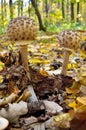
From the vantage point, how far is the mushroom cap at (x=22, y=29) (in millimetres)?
2438

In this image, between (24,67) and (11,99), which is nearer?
(11,99)

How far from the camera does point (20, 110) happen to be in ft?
6.71

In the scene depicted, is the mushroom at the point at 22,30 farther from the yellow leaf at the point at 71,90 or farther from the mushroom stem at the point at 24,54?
the yellow leaf at the point at 71,90

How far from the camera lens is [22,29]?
8.00ft

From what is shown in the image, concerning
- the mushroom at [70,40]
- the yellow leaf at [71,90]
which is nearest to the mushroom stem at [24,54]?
the mushroom at [70,40]

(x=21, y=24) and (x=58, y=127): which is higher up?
(x=21, y=24)

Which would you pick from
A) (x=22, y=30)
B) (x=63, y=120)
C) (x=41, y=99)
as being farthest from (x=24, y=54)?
(x=63, y=120)

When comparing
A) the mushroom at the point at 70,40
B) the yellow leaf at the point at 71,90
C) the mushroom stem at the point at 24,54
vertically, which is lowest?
the yellow leaf at the point at 71,90

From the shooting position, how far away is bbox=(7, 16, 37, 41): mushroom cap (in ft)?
8.00

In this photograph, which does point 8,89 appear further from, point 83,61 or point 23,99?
point 83,61

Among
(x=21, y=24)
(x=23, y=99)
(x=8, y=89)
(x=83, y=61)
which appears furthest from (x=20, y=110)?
(x=83, y=61)

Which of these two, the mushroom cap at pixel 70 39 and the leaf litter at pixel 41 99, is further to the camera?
the mushroom cap at pixel 70 39

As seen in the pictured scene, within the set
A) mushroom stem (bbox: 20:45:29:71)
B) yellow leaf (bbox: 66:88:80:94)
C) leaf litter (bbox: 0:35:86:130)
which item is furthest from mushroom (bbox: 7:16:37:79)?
yellow leaf (bbox: 66:88:80:94)

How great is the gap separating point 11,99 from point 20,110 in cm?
18
